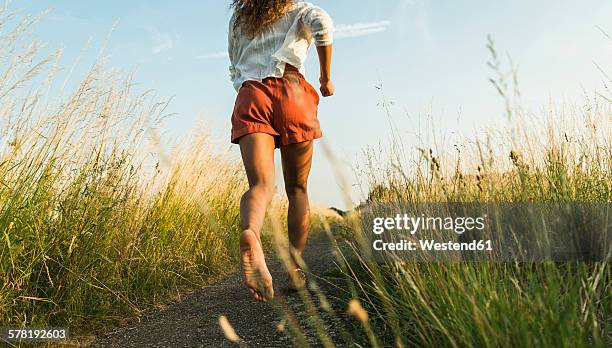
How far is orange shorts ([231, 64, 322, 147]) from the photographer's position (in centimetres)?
244

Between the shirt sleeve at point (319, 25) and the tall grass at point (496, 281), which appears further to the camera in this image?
the shirt sleeve at point (319, 25)

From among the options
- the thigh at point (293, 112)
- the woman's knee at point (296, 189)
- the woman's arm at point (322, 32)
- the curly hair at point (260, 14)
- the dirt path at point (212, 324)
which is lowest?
the dirt path at point (212, 324)

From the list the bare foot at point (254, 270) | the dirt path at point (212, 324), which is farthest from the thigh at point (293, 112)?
the dirt path at point (212, 324)

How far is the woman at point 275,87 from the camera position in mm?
2410

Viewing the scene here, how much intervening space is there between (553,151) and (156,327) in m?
2.67

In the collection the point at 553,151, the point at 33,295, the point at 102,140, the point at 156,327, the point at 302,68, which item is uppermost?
the point at 302,68

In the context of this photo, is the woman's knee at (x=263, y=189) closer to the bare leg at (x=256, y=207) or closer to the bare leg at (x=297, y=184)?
the bare leg at (x=256, y=207)

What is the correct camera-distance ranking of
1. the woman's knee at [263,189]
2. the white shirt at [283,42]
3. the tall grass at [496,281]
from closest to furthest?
the tall grass at [496,281] → the woman's knee at [263,189] → the white shirt at [283,42]

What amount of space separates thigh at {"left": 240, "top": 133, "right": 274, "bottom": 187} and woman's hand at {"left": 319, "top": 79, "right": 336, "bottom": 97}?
47 centimetres

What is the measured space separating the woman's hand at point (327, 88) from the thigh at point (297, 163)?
28 cm

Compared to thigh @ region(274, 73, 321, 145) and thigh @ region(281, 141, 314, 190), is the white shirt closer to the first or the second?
thigh @ region(274, 73, 321, 145)

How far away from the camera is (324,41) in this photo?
8.46 ft

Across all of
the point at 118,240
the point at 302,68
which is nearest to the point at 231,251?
the point at 118,240

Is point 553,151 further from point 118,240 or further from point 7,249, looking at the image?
point 7,249
